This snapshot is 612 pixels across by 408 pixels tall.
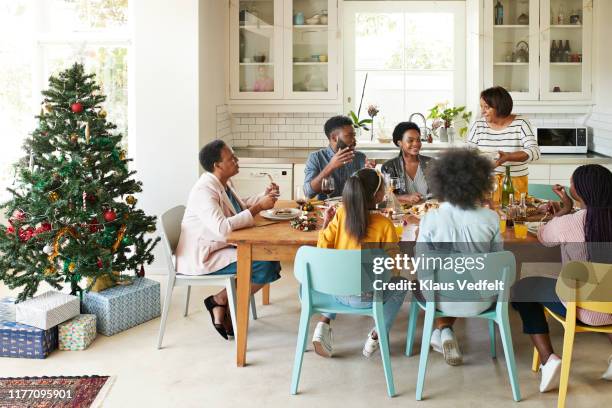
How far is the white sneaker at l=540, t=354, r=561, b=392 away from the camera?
354 cm

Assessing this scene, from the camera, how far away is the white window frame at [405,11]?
6.90 metres

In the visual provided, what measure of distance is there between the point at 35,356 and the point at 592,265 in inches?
113

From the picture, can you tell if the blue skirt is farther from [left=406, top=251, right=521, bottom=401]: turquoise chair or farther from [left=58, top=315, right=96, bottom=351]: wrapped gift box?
[left=406, top=251, right=521, bottom=401]: turquoise chair

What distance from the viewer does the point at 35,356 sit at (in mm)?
4082

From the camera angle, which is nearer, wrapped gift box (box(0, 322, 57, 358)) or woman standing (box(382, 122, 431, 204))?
wrapped gift box (box(0, 322, 57, 358))

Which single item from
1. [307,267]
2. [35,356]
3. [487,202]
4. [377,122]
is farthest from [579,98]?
[35,356]

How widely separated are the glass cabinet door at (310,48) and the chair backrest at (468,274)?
11.4ft

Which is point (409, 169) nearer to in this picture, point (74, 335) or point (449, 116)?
point (449, 116)

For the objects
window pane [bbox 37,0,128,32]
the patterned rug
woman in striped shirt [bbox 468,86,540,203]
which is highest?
window pane [bbox 37,0,128,32]

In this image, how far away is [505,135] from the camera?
196 inches

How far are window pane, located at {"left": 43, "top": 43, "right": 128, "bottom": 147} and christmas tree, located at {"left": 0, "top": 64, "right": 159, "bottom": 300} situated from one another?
50.1 inches

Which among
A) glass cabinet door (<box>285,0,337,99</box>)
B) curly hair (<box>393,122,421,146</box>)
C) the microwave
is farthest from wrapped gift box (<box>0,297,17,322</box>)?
the microwave

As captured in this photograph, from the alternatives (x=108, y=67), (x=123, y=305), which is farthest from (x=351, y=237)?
(x=108, y=67)

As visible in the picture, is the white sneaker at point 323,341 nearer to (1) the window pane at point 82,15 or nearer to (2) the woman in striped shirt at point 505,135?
(2) the woman in striped shirt at point 505,135
